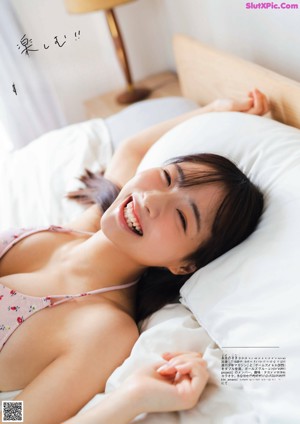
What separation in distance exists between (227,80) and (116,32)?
58 centimetres

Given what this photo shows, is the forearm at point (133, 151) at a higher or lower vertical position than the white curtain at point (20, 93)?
lower

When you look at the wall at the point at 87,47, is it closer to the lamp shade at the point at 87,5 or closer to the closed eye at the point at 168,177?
the lamp shade at the point at 87,5

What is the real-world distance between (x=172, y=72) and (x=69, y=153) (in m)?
0.66

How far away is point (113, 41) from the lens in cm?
143

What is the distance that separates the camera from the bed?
531 mm

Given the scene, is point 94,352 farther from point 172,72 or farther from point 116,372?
point 172,72

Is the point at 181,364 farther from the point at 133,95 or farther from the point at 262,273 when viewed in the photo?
the point at 133,95

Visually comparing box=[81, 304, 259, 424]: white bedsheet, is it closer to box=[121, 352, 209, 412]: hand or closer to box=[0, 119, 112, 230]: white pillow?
box=[121, 352, 209, 412]: hand

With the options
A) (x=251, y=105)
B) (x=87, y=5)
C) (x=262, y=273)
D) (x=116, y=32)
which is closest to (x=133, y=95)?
(x=116, y=32)

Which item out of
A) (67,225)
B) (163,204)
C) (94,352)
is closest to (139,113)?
(67,225)

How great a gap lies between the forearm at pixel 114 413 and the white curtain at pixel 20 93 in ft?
2.65

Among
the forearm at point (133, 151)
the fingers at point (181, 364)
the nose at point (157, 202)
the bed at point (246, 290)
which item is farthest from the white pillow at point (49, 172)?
the fingers at point (181, 364)

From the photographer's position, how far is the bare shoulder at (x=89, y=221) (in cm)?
91

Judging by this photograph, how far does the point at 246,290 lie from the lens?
0.60m
